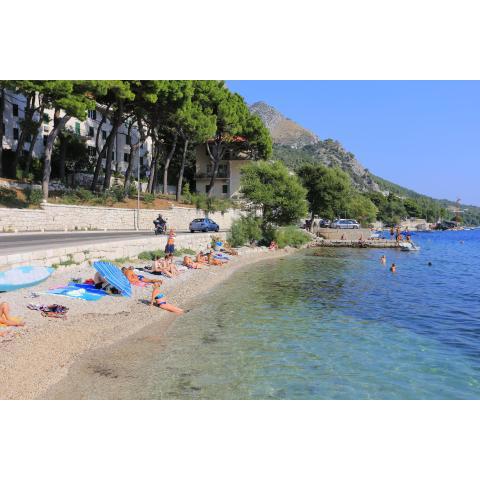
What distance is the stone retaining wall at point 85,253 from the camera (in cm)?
1741

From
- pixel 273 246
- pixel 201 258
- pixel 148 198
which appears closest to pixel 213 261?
pixel 201 258

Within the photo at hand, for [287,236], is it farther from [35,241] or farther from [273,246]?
[35,241]

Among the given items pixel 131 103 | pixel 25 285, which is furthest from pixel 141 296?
pixel 131 103

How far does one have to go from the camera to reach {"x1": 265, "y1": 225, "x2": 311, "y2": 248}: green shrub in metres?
53.5

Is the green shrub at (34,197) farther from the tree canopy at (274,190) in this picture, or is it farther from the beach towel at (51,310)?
the beach towel at (51,310)

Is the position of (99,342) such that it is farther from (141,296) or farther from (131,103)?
(131,103)

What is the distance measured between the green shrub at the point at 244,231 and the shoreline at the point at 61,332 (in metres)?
24.6

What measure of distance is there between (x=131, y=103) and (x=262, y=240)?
20.7 metres

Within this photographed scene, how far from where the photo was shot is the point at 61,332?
12.8m

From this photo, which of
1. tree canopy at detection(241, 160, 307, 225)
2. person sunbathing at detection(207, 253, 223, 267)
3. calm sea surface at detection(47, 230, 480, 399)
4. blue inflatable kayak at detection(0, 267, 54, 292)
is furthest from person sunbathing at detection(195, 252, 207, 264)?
tree canopy at detection(241, 160, 307, 225)

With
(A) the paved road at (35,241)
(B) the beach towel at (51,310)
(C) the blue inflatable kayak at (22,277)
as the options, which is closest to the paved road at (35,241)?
(A) the paved road at (35,241)

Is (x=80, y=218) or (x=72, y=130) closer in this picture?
(x=80, y=218)

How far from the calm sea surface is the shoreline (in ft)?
2.63

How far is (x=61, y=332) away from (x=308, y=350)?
23.3 feet
